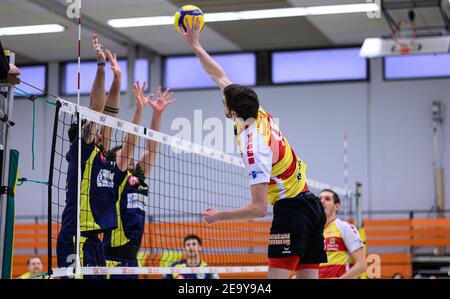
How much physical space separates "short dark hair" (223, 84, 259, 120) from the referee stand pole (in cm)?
114

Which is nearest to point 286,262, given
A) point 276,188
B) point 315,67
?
point 276,188

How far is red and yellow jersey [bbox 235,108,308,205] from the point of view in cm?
425

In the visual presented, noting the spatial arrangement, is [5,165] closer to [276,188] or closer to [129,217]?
[276,188]

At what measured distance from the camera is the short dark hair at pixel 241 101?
4.35 metres

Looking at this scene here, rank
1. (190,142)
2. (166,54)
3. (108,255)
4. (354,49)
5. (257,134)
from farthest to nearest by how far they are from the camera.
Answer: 1. (166,54)
2. (354,49)
3. (190,142)
4. (108,255)
5. (257,134)

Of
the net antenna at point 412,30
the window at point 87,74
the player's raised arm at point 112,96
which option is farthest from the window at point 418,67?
the player's raised arm at point 112,96

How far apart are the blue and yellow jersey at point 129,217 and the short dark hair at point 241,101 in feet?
6.94

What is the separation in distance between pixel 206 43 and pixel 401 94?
3.92 metres

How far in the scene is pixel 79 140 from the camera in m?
5.02

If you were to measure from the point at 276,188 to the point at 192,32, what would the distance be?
110 cm

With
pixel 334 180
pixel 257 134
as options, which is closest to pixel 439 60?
pixel 334 180

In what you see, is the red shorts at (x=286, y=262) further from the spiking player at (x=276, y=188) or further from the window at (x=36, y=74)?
the window at (x=36, y=74)
